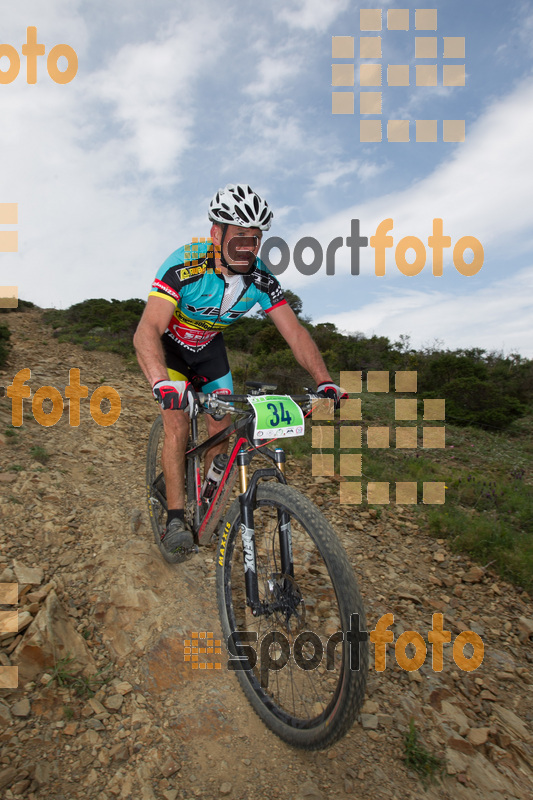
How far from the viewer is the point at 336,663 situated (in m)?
2.70

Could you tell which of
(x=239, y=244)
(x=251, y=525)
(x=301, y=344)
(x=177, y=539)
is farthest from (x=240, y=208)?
(x=177, y=539)

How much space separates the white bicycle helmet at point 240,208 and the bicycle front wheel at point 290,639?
180 centimetres

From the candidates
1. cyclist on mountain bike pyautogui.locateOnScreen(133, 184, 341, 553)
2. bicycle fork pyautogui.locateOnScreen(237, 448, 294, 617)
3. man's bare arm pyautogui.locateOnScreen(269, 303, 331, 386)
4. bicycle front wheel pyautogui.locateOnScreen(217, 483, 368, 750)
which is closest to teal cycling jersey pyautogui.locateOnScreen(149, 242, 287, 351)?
cyclist on mountain bike pyautogui.locateOnScreen(133, 184, 341, 553)

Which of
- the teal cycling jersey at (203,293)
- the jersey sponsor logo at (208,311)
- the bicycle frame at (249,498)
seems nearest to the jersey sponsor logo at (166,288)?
the teal cycling jersey at (203,293)

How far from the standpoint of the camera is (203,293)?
3.15 metres

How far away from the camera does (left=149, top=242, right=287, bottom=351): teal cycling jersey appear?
298 centimetres

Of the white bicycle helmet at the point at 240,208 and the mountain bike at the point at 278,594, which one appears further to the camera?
the white bicycle helmet at the point at 240,208

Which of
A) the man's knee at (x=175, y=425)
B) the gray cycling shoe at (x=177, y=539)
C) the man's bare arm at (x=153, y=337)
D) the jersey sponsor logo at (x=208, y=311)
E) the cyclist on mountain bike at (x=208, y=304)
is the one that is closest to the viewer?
the man's bare arm at (x=153, y=337)

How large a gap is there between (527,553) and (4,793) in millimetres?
4144

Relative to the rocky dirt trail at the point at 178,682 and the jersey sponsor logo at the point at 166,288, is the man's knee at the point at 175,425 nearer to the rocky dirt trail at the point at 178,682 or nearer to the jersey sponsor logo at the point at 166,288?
the jersey sponsor logo at the point at 166,288

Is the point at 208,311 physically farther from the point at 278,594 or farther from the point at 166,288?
the point at 278,594

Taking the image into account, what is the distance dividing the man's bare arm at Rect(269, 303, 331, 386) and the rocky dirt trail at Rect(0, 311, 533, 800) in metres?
1.86

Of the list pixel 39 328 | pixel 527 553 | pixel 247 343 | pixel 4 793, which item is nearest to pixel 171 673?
pixel 4 793

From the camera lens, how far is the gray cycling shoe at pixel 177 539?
3.03 m
